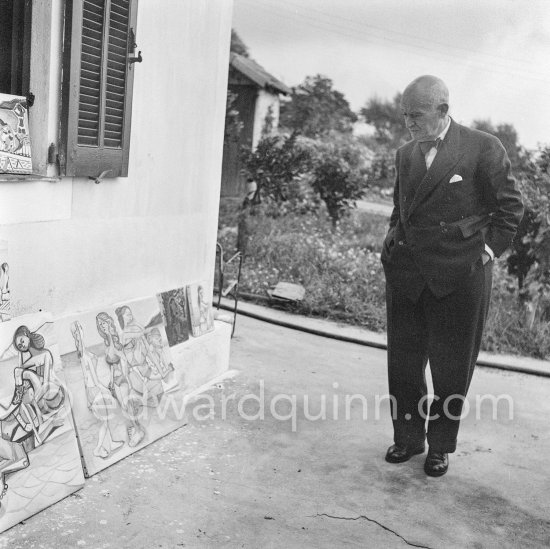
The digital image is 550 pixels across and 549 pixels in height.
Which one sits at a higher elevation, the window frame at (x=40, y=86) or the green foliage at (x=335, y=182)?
the window frame at (x=40, y=86)

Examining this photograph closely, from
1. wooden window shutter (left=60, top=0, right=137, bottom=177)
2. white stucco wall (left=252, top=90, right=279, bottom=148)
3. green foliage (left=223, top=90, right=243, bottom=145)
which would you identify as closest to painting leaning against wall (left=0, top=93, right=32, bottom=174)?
wooden window shutter (left=60, top=0, right=137, bottom=177)

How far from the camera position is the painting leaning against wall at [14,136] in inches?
132

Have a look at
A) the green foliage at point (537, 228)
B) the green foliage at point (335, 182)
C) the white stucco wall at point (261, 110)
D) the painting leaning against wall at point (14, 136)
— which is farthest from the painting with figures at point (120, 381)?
the white stucco wall at point (261, 110)

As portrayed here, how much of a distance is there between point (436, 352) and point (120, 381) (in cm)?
170

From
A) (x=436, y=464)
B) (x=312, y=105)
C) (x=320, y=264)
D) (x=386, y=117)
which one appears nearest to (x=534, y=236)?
(x=320, y=264)

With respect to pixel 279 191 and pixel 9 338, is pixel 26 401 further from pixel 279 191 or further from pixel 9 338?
pixel 279 191

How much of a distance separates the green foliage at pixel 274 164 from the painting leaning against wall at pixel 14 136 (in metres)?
6.95

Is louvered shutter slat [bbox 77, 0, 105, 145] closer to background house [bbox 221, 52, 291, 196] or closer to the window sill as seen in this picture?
the window sill

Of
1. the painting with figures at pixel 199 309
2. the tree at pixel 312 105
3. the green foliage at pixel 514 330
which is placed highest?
the tree at pixel 312 105

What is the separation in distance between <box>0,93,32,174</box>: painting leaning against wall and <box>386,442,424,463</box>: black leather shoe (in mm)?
2460

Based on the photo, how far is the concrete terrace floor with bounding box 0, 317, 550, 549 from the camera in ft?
11.0

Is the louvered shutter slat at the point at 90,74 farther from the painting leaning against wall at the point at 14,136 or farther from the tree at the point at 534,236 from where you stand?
the tree at the point at 534,236

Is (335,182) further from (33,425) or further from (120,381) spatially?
(33,425)

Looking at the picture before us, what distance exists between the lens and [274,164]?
10312mm
